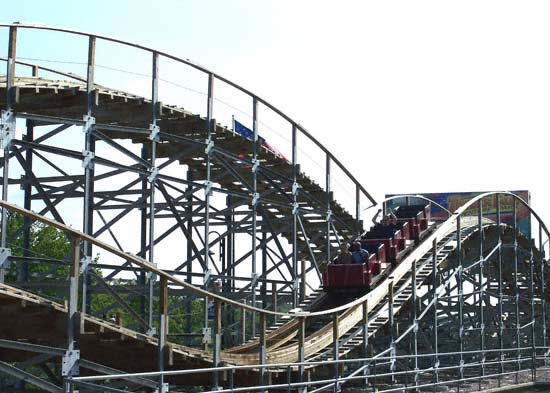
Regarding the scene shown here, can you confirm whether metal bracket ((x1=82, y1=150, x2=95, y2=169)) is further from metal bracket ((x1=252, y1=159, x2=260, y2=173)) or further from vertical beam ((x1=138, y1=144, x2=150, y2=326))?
metal bracket ((x1=252, y1=159, x2=260, y2=173))

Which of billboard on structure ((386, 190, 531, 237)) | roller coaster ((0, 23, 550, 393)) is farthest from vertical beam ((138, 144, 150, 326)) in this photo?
billboard on structure ((386, 190, 531, 237))

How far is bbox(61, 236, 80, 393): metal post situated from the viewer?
15758mm

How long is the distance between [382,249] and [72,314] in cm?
1343

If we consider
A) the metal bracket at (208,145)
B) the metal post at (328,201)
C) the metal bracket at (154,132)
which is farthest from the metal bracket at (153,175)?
the metal post at (328,201)

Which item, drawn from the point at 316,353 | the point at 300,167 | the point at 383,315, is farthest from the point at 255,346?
the point at 300,167

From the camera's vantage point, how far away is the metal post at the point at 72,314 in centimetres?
1576

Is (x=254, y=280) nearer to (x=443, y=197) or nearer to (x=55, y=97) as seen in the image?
(x=55, y=97)

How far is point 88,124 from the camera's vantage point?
80.0 ft

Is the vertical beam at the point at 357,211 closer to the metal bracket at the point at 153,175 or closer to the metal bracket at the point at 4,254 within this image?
the metal bracket at the point at 153,175

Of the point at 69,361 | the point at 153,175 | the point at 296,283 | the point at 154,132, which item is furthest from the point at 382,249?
the point at 69,361

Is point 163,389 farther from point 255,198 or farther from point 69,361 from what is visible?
point 255,198

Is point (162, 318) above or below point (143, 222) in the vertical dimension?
below

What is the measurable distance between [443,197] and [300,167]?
124 feet

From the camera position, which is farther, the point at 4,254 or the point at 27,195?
the point at 27,195
